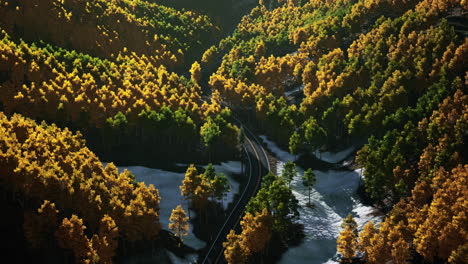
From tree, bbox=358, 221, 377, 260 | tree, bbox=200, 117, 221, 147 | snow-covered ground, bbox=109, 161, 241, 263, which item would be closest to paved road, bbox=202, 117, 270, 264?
snow-covered ground, bbox=109, 161, 241, 263

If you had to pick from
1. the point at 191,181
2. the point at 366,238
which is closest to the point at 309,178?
the point at 191,181

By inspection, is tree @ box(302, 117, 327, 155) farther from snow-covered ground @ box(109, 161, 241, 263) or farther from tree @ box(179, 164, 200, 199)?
tree @ box(179, 164, 200, 199)

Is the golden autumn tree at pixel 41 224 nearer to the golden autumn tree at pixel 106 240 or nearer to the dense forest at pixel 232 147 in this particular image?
the dense forest at pixel 232 147

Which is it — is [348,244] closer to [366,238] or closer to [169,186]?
[366,238]

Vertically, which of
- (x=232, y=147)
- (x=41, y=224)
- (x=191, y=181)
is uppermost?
(x=232, y=147)

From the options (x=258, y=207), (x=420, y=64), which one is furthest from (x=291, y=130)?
(x=258, y=207)

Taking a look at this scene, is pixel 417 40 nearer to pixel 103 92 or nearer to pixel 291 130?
pixel 291 130
